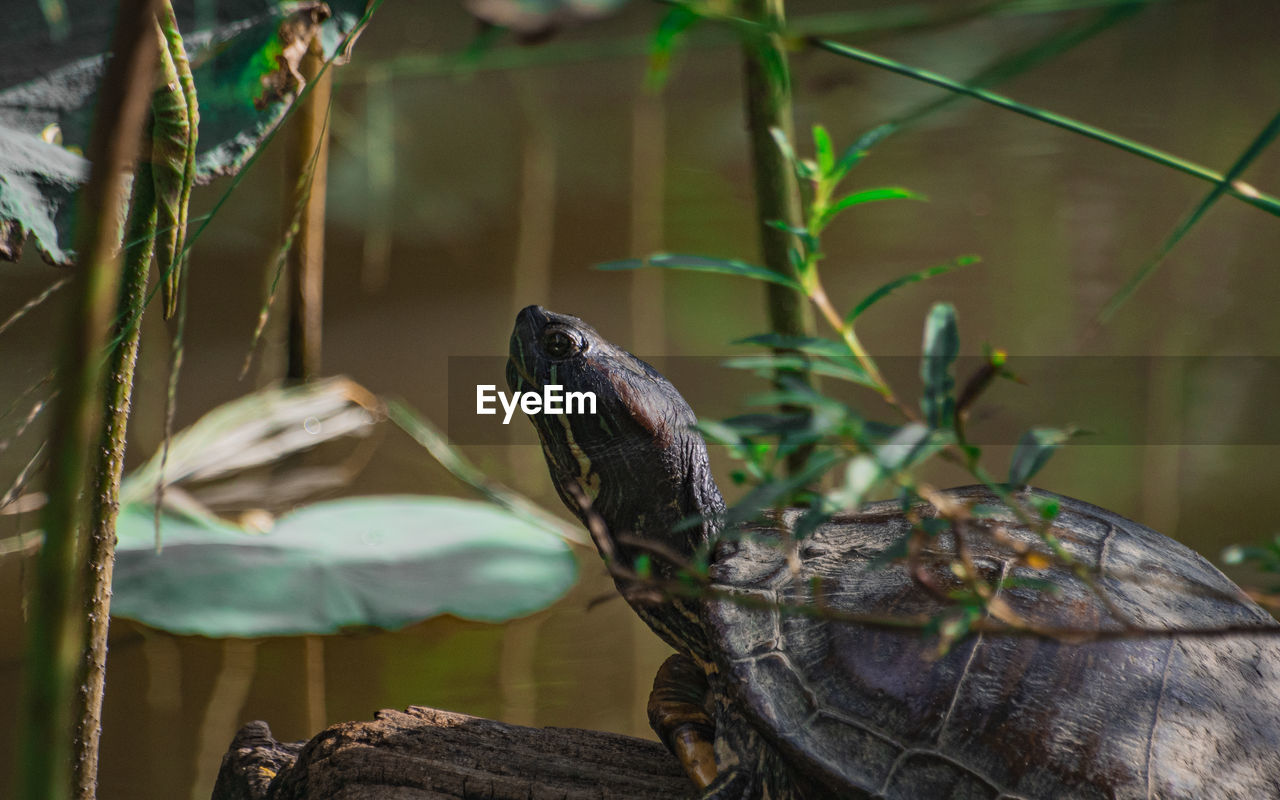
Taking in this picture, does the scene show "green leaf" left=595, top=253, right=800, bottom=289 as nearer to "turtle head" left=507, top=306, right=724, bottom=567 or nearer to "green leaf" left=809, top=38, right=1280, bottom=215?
"green leaf" left=809, top=38, right=1280, bottom=215

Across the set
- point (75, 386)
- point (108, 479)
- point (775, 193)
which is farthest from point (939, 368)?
point (775, 193)

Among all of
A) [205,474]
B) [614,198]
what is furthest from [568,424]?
[614,198]

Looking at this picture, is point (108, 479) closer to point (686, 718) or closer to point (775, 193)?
point (686, 718)

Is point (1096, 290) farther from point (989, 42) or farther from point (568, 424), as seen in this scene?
point (568, 424)

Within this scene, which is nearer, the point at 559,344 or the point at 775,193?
the point at 559,344

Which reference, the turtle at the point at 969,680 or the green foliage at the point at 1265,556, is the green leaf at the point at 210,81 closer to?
the turtle at the point at 969,680

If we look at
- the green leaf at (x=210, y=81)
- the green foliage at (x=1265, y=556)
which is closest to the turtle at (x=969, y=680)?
the green foliage at (x=1265, y=556)

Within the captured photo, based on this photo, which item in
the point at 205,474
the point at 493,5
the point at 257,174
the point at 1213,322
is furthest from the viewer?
the point at 257,174

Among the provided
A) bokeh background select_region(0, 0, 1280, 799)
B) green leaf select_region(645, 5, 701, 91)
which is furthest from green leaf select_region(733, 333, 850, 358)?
bokeh background select_region(0, 0, 1280, 799)
